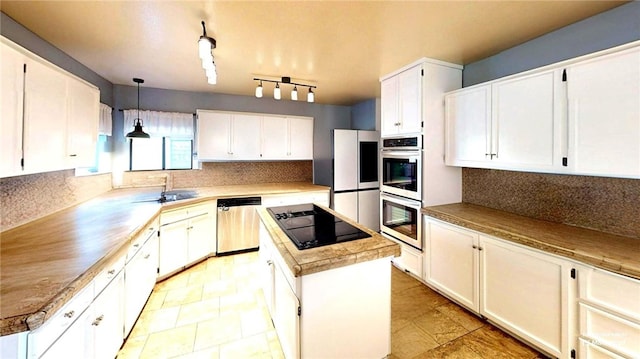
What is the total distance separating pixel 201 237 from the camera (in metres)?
3.37

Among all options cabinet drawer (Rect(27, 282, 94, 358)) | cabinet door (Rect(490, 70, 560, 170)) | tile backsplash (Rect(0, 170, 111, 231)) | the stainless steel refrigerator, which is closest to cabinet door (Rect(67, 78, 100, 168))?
tile backsplash (Rect(0, 170, 111, 231))

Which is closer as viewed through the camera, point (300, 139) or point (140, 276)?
point (140, 276)

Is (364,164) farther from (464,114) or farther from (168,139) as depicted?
(168,139)

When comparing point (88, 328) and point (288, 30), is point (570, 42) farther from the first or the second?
point (88, 328)

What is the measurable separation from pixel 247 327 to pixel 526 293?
2.16 metres

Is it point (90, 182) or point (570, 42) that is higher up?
point (570, 42)

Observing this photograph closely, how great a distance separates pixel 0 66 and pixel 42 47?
1245mm

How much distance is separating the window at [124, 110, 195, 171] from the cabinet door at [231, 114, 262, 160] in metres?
0.64

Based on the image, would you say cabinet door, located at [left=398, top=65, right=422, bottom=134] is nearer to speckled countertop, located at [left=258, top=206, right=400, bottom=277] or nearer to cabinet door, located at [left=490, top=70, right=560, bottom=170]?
cabinet door, located at [left=490, top=70, right=560, bottom=170]

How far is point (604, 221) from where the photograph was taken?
5.94 feet

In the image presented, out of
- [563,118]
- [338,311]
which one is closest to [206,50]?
[338,311]

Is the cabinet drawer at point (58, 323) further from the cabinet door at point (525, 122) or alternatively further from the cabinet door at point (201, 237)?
the cabinet door at point (525, 122)

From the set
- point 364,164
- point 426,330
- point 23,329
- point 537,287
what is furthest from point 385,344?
point 364,164

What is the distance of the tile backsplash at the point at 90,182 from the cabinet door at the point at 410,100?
235 cm
